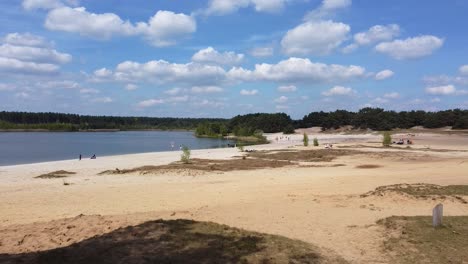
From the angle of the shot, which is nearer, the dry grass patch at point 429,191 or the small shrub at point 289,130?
the dry grass patch at point 429,191

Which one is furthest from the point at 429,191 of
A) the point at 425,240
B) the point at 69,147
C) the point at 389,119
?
the point at 389,119

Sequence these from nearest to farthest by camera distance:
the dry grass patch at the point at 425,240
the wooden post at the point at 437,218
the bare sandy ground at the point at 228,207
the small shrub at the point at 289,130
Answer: the dry grass patch at the point at 425,240 < the bare sandy ground at the point at 228,207 < the wooden post at the point at 437,218 < the small shrub at the point at 289,130

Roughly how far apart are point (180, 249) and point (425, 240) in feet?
19.6

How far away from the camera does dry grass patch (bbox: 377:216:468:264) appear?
9756mm

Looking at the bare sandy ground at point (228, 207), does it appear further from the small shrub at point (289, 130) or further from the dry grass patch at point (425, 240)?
the small shrub at point (289, 130)

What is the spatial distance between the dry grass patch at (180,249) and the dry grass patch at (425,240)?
1.69 meters

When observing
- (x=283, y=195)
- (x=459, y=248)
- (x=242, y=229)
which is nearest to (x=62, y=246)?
(x=242, y=229)

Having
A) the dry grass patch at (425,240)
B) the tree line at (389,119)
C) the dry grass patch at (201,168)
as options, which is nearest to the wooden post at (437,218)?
the dry grass patch at (425,240)

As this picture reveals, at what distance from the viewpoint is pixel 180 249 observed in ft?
31.9

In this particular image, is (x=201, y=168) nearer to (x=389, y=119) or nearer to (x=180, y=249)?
(x=180, y=249)

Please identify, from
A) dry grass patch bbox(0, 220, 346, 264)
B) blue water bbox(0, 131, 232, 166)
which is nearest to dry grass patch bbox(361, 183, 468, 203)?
dry grass patch bbox(0, 220, 346, 264)

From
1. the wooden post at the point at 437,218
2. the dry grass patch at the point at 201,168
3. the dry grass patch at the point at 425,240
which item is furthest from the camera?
the dry grass patch at the point at 201,168

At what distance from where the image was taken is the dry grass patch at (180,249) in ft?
29.6

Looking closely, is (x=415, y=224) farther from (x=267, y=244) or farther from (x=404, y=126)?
(x=404, y=126)
